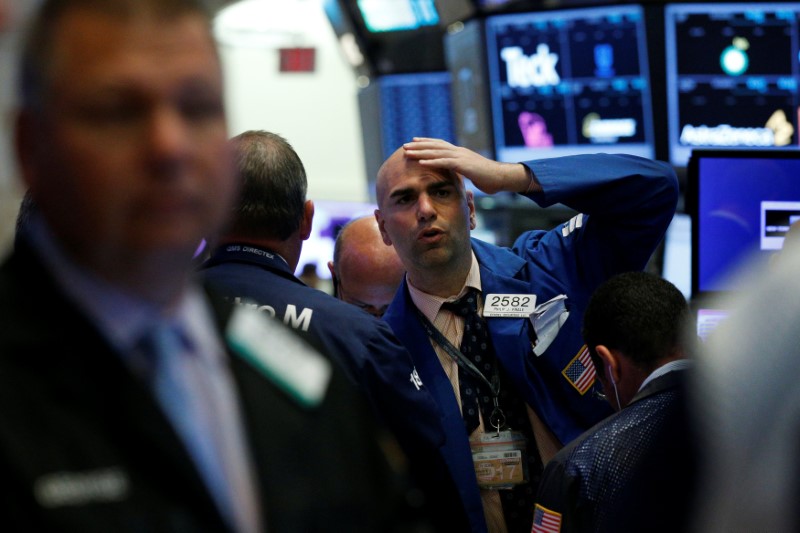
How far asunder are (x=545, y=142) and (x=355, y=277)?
3.85 m

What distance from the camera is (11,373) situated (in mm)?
878

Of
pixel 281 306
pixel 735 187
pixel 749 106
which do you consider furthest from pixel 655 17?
pixel 281 306

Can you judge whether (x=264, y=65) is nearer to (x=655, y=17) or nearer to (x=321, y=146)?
(x=321, y=146)

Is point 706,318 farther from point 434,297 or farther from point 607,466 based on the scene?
point 607,466

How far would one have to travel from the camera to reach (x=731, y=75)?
667 centimetres

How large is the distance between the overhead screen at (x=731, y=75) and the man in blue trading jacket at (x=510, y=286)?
394 centimetres

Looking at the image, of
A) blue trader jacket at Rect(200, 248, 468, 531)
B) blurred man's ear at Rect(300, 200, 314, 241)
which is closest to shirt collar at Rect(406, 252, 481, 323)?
blurred man's ear at Rect(300, 200, 314, 241)

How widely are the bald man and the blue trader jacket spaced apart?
1211 mm

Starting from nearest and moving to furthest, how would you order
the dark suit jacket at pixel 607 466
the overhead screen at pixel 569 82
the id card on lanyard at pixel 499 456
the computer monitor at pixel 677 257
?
1. the dark suit jacket at pixel 607 466
2. the id card on lanyard at pixel 499 456
3. the computer monitor at pixel 677 257
4. the overhead screen at pixel 569 82

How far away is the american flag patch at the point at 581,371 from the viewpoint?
2760 millimetres

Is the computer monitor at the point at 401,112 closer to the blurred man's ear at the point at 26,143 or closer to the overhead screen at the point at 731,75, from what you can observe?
the overhead screen at the point at 731,75


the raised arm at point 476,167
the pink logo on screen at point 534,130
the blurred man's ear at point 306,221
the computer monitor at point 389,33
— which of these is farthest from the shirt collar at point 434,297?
the computer monitor at point 389,33

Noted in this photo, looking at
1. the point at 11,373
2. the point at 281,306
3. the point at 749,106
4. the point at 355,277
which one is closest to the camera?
the point at 11,373

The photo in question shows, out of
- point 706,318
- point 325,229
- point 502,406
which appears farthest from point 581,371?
point 325,229
